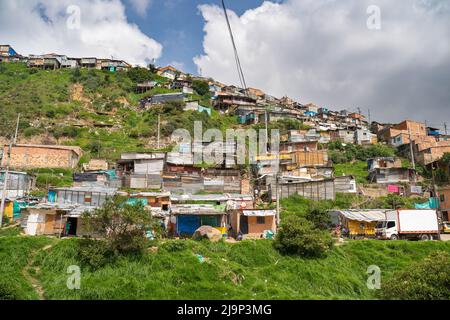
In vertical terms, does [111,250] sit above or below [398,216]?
below

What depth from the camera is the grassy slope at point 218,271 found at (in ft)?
49.7

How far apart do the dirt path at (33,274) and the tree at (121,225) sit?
326 cm

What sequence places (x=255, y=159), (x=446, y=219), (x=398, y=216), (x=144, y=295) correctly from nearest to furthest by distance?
(x=144, y=295) → (x=398, y=216) → (x=446, y=219) → (x=255, y=159)

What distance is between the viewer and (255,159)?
154 ft

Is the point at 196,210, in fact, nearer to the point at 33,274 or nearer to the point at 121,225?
the point at 121,225

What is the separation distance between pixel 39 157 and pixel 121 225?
30478mm

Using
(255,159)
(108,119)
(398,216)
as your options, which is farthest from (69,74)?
(398,216)

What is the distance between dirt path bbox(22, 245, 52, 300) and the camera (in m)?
15.3

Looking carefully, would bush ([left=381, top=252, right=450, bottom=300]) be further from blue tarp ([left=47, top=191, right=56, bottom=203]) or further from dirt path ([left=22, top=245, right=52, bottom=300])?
blue tarp ([left=47, top=191, right=56, bottom=203])

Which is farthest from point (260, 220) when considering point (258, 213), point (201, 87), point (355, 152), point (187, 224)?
point (201, 87)

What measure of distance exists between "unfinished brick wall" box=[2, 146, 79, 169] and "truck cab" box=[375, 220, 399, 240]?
123ft

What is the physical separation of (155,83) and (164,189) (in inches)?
1867

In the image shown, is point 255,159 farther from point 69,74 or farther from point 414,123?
point 69,74

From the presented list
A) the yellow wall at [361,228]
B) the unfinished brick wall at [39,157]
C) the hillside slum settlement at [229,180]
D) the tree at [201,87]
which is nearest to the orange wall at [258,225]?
the hillside slum settlement at [229,180]
